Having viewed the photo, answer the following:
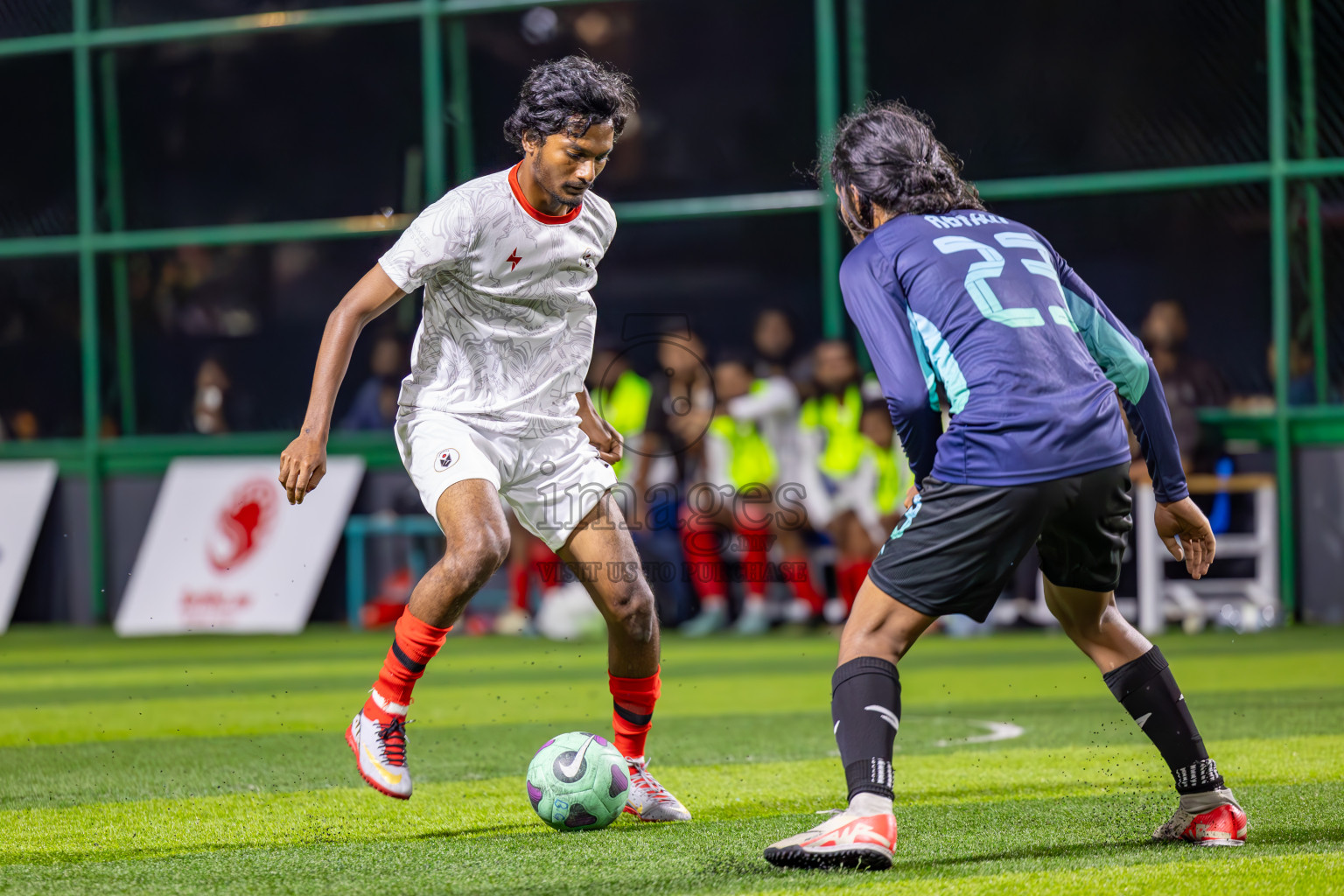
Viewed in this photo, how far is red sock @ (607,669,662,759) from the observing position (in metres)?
4.86

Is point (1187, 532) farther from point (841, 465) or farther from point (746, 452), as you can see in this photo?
point (746, 452)

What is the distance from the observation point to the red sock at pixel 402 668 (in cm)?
446

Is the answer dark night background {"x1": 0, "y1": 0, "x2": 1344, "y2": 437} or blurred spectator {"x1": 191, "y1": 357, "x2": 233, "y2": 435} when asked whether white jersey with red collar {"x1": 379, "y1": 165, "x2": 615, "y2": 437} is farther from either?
blurred spectator {"x1": 191, "y1": 357, "x2": 233, "y2": 435}

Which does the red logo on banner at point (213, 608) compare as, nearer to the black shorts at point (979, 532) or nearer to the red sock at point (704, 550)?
the red sock at point (704, 550)

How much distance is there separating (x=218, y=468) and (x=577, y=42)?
4.72m

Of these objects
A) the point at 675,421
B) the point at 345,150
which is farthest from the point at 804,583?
the point at 345,150

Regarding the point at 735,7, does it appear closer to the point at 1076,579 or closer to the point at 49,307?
the point at 49,307

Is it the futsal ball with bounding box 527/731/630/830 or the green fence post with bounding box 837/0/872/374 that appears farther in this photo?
the green fence post with bounding box 837/0/872/374

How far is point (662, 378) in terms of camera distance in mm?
12508

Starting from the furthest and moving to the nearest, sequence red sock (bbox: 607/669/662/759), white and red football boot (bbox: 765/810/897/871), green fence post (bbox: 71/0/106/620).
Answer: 1. green fence post (bbox: 71/0/106/620)
2. red sock (bbox: 607/669/662/759)
3. white and red football boot (bbox: 765/810/897/871)

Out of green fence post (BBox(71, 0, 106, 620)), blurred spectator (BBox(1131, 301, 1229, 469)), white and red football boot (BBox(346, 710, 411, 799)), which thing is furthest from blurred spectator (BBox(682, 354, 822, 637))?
white and red football boot (BBox(346, 710, 411, 799))

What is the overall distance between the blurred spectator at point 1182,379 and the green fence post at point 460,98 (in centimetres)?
582

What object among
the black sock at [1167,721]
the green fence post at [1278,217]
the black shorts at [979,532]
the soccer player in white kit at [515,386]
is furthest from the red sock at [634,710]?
the green fence post at [1278,217]

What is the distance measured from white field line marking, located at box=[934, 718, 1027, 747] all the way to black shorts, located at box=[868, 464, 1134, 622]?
8.76 feet
